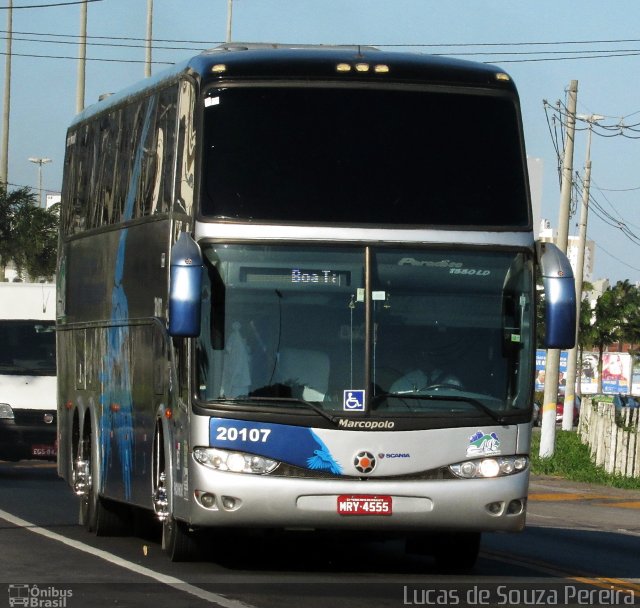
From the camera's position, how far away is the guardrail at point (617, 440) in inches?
1207

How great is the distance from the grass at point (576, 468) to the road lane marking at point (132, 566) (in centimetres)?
1465

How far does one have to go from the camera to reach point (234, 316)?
12.5 meters

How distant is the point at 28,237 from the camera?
46.1m

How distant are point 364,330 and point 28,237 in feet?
114

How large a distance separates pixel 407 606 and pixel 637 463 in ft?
65.3

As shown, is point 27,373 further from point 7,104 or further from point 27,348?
point 7,104

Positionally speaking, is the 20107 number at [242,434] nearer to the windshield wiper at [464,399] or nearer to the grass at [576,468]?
the windshield wiper at [464,399]

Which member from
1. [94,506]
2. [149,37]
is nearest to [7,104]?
[149,37]

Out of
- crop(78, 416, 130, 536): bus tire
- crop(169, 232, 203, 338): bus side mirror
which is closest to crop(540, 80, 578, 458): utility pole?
crop(78, 416, 130, 536): bus tire

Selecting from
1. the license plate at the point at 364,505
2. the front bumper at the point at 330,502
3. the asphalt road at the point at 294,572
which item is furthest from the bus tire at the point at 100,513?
the license plate at the point at 364,505

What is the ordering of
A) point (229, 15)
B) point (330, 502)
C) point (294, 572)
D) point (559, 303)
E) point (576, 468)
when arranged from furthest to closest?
point (229, 15), point (576, 468), point (294, 572), point (330, 502), point (559, 303)

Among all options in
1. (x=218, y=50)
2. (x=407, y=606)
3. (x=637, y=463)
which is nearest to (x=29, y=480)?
(x=637, y=463)

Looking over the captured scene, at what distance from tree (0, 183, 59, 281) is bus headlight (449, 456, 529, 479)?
34.3 meters

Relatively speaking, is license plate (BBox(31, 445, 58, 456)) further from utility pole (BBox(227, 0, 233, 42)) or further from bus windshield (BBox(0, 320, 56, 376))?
utility pole (BBox(227, 0, 233, 42))
